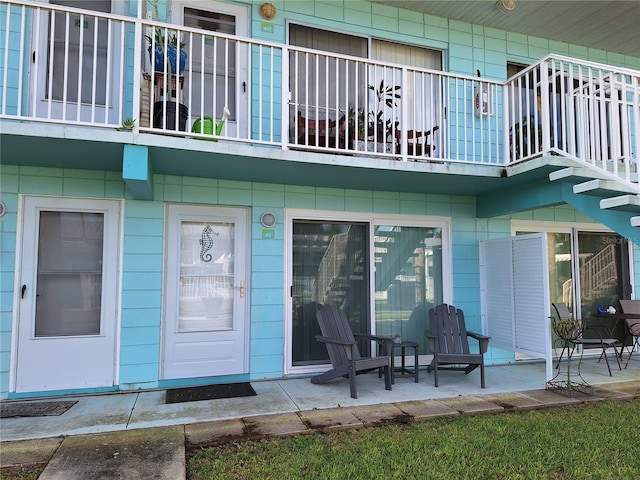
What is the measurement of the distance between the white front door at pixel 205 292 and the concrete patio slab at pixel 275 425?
1.24m

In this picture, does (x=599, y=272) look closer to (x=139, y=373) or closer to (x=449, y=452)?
(x=449, y=452)

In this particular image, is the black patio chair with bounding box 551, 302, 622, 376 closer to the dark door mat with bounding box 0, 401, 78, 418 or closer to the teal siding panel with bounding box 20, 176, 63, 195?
the dark door mat with bounding box 0, 401, 78, 418

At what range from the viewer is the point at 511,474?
2693 millimetres

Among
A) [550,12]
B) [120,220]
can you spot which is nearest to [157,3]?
[120,220]

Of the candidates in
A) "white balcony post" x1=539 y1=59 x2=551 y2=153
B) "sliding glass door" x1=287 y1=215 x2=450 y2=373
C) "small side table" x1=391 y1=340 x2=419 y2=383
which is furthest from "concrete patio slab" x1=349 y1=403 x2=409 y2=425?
"white balcony post" x1=539 y1=59 x2=551 y2=153

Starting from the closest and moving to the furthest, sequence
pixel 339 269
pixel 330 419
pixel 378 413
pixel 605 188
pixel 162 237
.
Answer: pixel 330 419 → pixel 378 413 → pixel 605 188 → pixel 162 237 → pixel 339 269

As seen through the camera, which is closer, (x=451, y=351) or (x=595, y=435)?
(x=595, y=435)

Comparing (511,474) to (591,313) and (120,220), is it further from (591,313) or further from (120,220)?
(591,313)

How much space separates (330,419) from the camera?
3.57 m

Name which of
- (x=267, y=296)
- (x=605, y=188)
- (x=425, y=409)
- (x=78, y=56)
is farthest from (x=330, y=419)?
(x=78, y=56)

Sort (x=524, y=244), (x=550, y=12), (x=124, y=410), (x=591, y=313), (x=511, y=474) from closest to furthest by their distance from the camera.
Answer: (x=511, y=474)
(x=124, y=410)
(x=524, y=244)
(x=550, y=12)
(x=591, y=313)

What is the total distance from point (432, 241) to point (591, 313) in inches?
106

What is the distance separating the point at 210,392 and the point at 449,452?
2.39m

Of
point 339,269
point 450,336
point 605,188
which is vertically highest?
point 605,188
